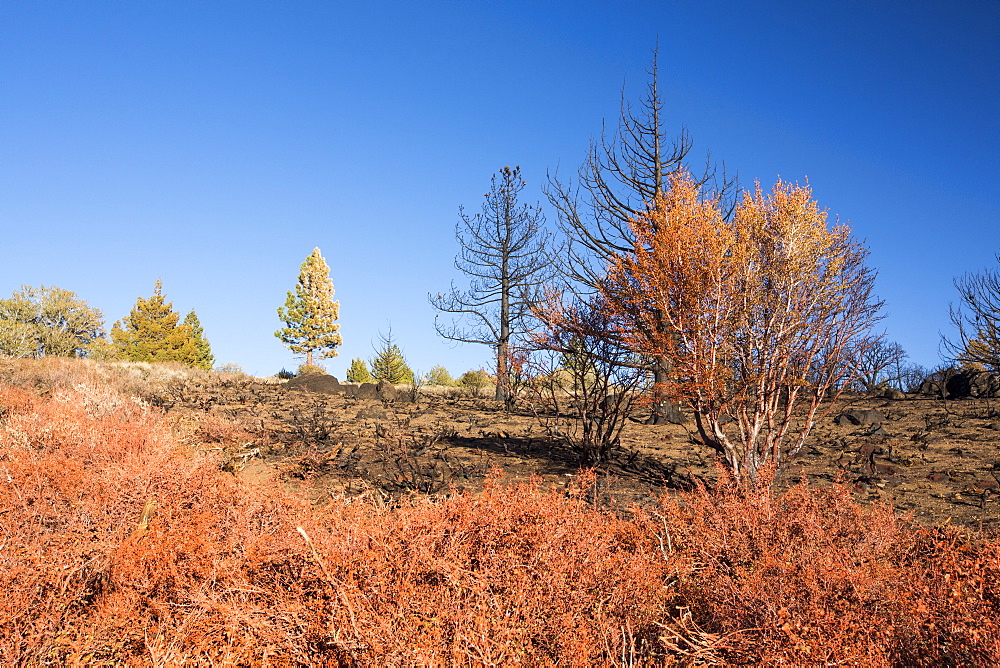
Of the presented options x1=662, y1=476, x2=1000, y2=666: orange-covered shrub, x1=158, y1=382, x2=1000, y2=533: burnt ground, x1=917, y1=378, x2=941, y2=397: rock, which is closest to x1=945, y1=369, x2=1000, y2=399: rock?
x1=917, y1=378, x2=941, y2=397: rock

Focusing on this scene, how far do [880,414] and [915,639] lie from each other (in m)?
11.0

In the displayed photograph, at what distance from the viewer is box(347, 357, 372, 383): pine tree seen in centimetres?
3533

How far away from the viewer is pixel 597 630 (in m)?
2.57

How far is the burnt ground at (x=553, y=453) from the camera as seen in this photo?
7.02 m

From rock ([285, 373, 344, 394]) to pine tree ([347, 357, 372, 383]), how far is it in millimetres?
15939

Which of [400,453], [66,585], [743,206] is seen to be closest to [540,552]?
[66,585]

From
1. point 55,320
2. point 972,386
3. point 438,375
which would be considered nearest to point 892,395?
point 972,386

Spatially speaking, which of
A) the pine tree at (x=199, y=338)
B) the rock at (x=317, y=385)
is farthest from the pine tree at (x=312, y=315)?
the rock at (x=317, y=385)

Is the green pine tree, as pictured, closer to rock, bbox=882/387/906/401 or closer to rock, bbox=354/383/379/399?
rock, bbox=354/383/379/399

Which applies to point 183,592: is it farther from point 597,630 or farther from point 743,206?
point 743,206

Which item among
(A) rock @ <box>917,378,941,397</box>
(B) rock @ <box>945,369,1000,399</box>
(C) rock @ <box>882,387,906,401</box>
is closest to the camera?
(B) rock @ <box>945,369,1000,399</box>

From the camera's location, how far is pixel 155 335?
136ft

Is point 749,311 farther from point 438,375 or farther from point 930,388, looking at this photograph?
point 438,375

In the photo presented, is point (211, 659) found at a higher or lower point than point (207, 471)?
lower
